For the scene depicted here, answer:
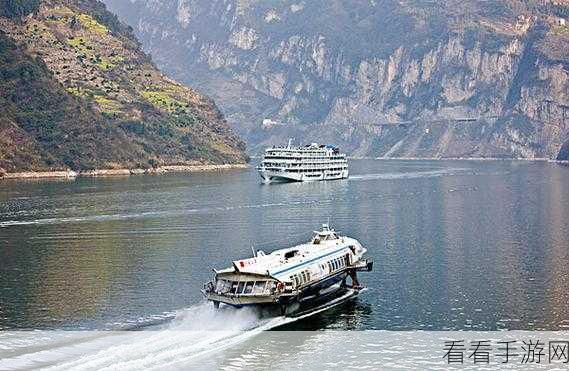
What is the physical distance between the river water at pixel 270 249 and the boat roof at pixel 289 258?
4.26 metres

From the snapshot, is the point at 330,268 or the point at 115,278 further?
the point at 115,278

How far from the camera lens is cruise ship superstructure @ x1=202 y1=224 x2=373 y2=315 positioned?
76000mm

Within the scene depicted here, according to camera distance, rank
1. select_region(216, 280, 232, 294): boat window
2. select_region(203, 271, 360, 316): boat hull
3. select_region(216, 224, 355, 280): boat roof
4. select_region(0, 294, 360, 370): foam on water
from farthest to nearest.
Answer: select_region(216, 224, 355, 280): boat roof → select_region(216, 280, 232, 294): boat window → select_region(203, 271, 360, 316): boat hull → select_region(0, 294, 360, 370): foam on water

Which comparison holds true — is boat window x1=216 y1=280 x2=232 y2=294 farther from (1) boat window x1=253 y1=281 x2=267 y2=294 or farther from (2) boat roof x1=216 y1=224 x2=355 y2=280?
(1) boat window x1=253 y1=281 x2=267 y2=294

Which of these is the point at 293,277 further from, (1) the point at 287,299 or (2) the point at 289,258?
(2) the point at 289,258

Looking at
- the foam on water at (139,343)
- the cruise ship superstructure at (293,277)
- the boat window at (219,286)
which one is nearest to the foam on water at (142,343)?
the foam on water at (139,343)

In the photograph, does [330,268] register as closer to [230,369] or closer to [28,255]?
[230,369]

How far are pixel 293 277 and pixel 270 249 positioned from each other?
39.6m

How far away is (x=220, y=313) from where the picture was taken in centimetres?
7606

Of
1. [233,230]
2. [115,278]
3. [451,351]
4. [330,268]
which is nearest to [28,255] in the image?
[115,278]

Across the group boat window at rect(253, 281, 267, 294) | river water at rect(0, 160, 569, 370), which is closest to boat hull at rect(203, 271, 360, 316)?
boat window at rect(253, 281, 267, 294)

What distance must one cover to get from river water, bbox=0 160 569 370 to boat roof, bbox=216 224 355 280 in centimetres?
426

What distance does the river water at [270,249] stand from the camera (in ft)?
263

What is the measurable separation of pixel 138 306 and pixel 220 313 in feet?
37.2
